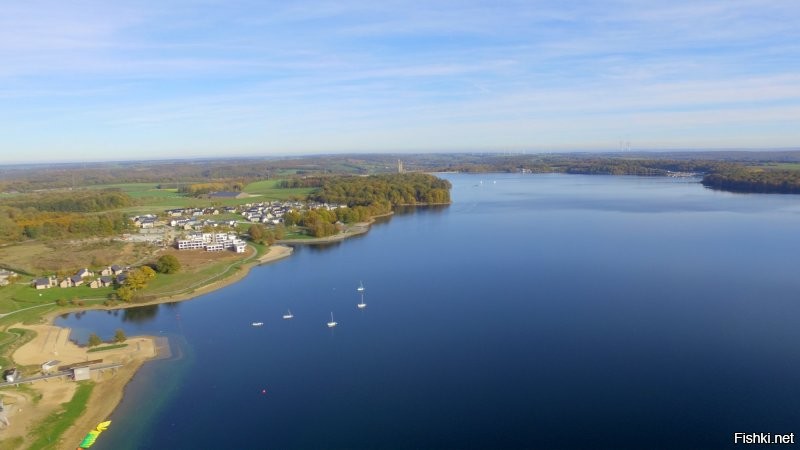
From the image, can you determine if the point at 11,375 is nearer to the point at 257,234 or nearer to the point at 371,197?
the point at 257,234

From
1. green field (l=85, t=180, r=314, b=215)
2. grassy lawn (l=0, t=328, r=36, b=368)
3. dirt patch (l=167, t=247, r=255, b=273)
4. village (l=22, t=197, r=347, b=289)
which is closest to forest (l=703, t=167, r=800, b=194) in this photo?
village (l=22, t=197, r=347, b=289)

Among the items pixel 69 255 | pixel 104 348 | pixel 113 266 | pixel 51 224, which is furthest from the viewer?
pixel 51 224

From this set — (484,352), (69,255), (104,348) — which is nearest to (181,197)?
(69,255)

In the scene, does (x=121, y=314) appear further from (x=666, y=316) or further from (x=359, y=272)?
(x=666, y=316)

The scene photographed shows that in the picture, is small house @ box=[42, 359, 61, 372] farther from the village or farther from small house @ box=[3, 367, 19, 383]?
the village

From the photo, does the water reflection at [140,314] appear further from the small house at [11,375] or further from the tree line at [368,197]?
the tree line at [368,197]

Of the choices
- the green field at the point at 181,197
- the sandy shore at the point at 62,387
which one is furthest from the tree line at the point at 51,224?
the sandy shore at the point at 62,387
